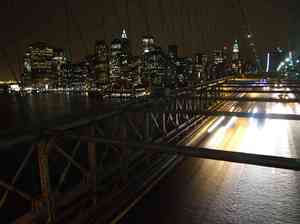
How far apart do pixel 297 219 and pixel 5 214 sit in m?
10.4

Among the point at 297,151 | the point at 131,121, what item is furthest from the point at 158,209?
the point at 297,151

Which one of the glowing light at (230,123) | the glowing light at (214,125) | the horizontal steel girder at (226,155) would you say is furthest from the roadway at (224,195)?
the glowing light at (230,123)

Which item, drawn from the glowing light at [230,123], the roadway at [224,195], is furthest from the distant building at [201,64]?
the roadway at [224,195]

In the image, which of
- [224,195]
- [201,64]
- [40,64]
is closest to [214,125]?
[224,195]

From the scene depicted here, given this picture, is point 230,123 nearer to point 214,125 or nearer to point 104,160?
point 214,125

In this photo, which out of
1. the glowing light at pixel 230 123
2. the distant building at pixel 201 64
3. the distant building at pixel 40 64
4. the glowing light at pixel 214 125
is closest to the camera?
the glowing light at pixel 214 125

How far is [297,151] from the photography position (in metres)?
8.06

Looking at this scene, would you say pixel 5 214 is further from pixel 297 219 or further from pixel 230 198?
pixel 297 219

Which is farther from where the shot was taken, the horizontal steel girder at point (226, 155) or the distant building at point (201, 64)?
the distant building at point (201, 64)

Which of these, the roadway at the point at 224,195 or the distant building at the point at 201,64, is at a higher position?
the distant building at the point at 201,64

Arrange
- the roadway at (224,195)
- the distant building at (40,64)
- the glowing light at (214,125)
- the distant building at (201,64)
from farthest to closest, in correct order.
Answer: the distant building at (40,64) → the distant building at (201,64) → the glowing light at (214,125) → the roadway at (224,195)

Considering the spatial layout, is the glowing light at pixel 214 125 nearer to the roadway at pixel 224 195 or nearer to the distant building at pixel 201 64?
the roadway at pixel 224 195

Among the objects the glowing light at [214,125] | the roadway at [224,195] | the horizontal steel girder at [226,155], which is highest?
the horizontal steel girder at [226,155]

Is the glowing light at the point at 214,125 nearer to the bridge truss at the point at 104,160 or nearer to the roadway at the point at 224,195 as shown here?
the roadway at the point at 224,195
